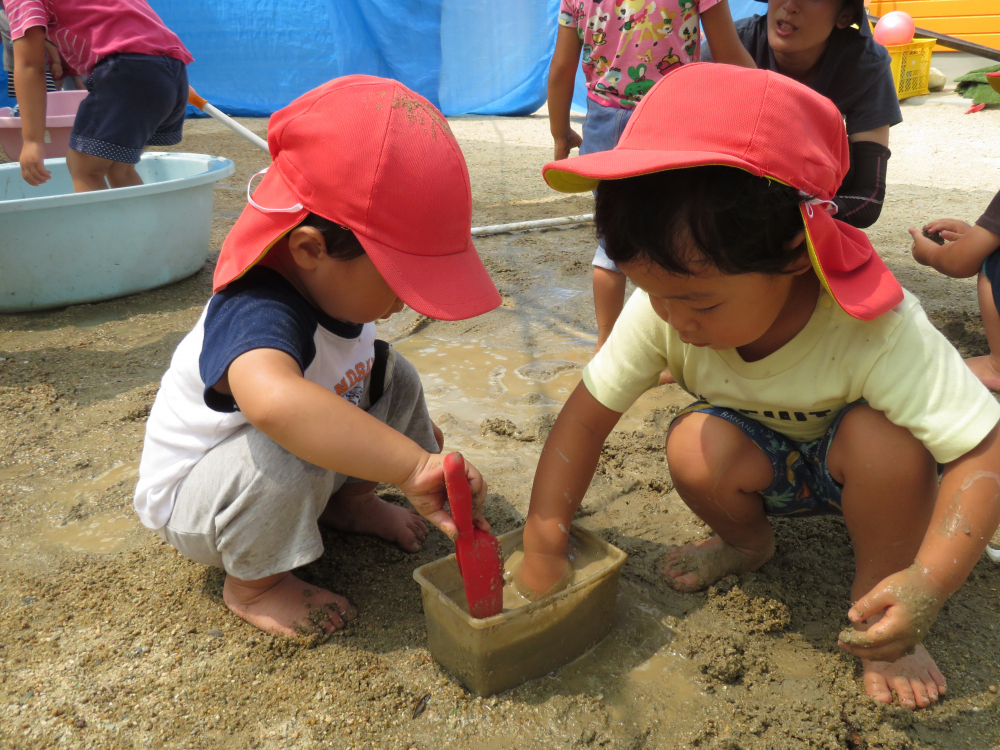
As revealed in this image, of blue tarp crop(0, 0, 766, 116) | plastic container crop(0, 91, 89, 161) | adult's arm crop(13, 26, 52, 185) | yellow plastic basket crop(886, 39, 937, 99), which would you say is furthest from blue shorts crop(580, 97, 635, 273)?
yellow plastic basket crop(886, 39, 937, 99)

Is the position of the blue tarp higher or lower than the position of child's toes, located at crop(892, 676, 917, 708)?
lower

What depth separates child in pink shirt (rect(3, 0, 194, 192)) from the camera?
108 inches

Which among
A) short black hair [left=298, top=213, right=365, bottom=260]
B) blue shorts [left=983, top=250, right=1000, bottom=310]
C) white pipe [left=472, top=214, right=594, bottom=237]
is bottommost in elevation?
white pipe [left=472, top=214, right=594, bottom=237]

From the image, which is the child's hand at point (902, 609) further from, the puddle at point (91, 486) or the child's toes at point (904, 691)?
the puddle at point (91, 486)

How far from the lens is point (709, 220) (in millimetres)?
1101

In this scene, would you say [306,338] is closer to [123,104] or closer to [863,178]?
[863,178]

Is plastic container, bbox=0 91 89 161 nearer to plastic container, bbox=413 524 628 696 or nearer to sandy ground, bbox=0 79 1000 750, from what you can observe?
sandy ground, bbox=0 79 1000 750

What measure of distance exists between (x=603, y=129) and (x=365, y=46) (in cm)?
664

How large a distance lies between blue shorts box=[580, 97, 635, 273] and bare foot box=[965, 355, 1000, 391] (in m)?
1.10

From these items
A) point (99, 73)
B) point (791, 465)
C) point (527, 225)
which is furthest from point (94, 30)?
point (791, 465)

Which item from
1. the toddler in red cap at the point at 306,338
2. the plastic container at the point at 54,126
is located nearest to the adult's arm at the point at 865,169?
the toddler in red cap at the point at 306,338

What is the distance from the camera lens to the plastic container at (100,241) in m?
2.79

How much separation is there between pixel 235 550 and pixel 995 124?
7.04m

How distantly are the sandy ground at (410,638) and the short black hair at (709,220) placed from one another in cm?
67
